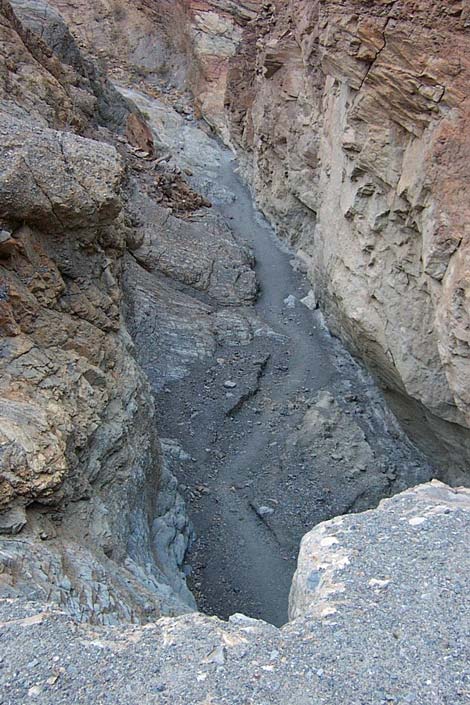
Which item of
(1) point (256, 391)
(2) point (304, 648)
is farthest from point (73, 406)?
(1) point (256, 391)

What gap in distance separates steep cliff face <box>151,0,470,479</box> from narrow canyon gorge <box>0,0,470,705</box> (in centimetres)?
7

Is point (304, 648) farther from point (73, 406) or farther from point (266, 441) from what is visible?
point (266, 441)

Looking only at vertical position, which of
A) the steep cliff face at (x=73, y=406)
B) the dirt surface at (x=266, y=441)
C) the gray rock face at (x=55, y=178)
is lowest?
the dirt surface at (x=266, y=441)

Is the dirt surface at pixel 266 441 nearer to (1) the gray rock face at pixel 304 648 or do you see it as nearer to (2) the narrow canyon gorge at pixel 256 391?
(2) the narrow canyon gorge at pixel 256 391

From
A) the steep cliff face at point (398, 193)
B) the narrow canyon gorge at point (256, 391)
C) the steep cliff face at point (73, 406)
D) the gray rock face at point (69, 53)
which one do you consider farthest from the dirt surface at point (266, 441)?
the gray rock face at point (69, 53)

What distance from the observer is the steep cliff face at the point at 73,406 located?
22.3ft

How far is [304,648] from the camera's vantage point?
4945 millimetres

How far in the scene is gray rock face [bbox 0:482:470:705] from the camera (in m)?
4.59

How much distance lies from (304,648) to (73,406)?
16.9 ft

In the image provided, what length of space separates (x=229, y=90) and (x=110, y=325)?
28927mm

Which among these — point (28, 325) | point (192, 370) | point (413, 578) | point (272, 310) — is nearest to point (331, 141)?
point (272, 310)

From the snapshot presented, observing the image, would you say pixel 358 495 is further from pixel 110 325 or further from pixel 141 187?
pixel 141 187

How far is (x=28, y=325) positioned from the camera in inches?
338

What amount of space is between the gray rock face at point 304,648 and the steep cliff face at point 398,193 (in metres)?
5.38
